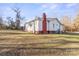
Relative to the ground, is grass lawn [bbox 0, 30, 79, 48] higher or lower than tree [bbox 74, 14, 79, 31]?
lower


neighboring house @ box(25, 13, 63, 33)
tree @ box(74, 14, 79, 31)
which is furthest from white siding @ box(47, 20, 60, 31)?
tree @ box(74, 14, 79, 31)

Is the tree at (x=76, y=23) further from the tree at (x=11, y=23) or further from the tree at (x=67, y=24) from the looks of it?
the tree at (x=11, y=23)

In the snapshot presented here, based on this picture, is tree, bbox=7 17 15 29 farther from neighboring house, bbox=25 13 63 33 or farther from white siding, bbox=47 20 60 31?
white siding, bbox=47 20 60 31

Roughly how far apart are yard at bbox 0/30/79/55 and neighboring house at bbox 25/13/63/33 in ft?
0.16

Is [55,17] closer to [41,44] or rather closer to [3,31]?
[41,44]

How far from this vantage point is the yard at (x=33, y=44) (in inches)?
51.7

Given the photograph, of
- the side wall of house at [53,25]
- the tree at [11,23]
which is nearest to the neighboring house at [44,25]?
the side wall of house at [53,25]

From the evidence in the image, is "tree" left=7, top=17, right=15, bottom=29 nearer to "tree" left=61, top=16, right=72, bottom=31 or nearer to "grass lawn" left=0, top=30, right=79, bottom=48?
"grass lawn" left=0, top=30, right=79, bottom=48

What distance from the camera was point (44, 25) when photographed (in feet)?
4.42

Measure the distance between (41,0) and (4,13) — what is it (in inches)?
12.2

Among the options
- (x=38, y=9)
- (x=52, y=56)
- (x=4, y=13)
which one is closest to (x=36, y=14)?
(x=38, y=9)

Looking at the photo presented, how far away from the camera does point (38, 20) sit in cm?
133

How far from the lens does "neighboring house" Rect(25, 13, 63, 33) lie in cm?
133

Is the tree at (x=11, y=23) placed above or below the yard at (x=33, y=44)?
above
